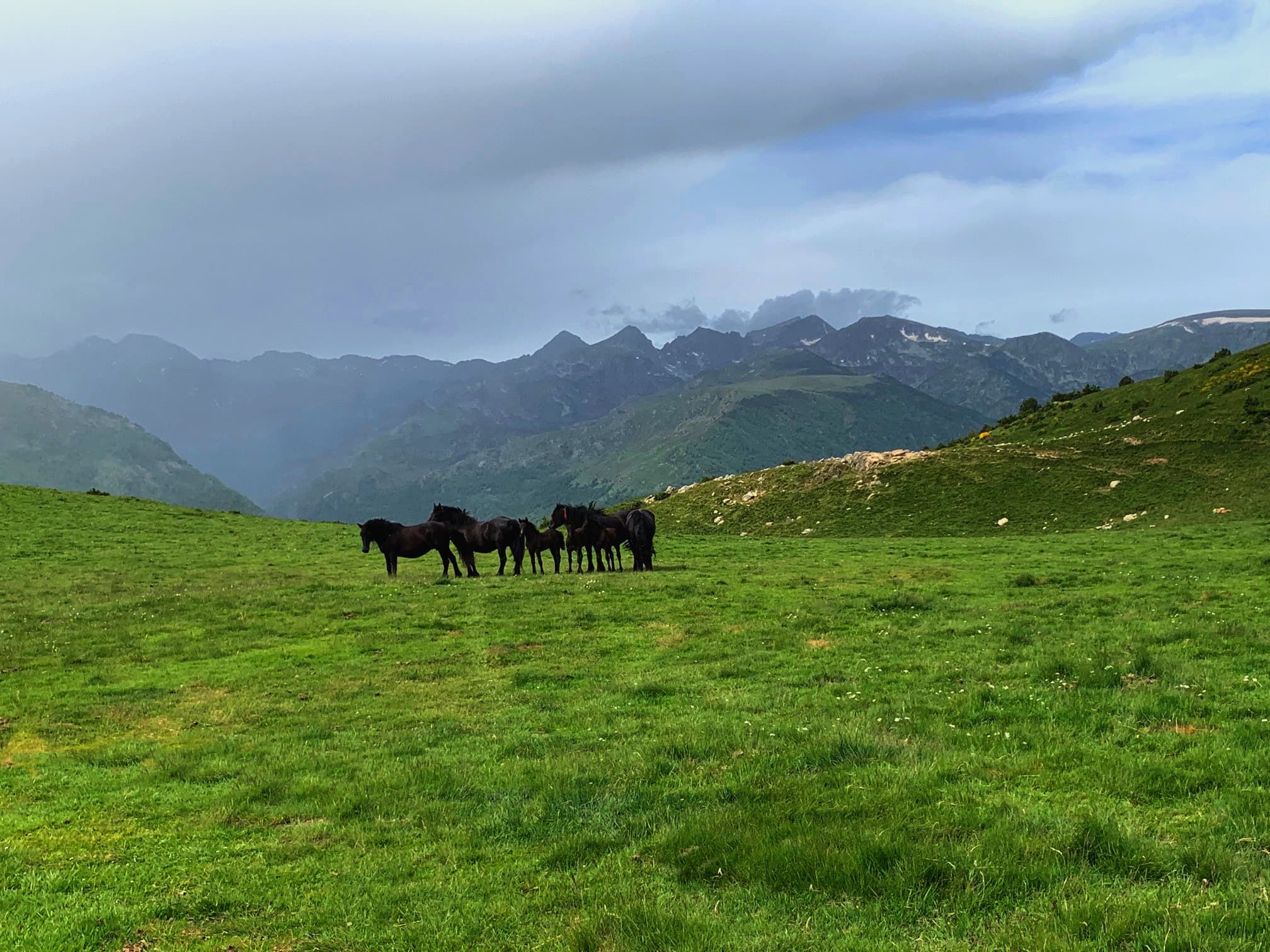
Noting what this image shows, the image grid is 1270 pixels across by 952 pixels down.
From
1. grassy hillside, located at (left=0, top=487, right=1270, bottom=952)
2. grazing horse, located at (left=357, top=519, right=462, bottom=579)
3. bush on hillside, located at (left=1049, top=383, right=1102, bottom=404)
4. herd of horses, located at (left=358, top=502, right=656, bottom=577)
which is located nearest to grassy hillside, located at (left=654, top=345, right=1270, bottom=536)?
bush on hillside, located at (left=1049, top=383, right=1102, bottom=404)

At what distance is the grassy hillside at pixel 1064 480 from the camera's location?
5591 cm

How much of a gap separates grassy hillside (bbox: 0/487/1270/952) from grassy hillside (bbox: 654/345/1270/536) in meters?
33.8

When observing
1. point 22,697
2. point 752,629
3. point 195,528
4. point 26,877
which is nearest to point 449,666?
point 752,629

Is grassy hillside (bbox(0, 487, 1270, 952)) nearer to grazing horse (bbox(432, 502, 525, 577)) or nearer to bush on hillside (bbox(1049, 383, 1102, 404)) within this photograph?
grazing horse (bbox(432, 502, 525, 577))

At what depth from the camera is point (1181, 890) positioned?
6.71 meters

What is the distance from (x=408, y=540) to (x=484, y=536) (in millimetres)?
3712

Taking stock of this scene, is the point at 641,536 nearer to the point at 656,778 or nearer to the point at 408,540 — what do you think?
the point at 408,540

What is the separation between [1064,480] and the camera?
61.3m

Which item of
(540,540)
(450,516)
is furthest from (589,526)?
(450,516)

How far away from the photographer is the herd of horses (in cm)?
3819

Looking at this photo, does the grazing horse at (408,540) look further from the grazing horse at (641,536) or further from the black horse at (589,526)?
the grazing horse at (641,536)

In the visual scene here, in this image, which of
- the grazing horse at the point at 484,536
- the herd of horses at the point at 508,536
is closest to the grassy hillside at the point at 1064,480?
the herd of horses at the point at 508,536

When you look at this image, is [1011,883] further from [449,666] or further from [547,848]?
[449,666]

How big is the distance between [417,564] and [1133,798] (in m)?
40.3
